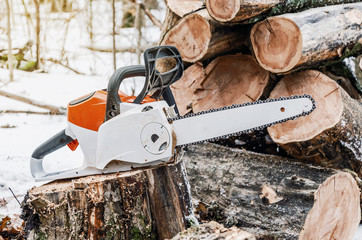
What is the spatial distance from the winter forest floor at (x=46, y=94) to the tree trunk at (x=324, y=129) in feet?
1.67

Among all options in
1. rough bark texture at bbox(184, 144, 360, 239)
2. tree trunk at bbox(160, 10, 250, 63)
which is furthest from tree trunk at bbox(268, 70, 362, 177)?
tree trunk at bbox(160, 10, 250, 63)

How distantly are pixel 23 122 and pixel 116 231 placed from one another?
104 inches

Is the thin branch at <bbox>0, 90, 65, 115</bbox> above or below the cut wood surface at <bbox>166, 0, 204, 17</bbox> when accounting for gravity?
below

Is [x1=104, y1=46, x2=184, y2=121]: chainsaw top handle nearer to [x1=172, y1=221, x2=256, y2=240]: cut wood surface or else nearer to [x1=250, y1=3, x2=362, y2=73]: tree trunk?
[x1=172, y1=221, x2=256, y2=240]: cut wood surface

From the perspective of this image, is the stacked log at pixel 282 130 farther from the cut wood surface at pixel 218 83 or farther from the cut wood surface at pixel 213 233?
the cut wood surface at pixel 213 233

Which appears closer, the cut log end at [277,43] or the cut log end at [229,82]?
the cut log end at [277,43]

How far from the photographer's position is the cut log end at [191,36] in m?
2.50

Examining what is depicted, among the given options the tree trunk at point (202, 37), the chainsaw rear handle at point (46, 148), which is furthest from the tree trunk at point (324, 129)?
the chainsaw rear handle at point (46, 148)

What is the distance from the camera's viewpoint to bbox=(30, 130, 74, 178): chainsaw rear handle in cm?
174

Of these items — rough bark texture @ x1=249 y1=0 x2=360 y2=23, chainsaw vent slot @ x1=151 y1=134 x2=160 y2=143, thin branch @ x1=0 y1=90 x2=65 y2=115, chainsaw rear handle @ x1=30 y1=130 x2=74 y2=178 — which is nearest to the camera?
chainsaw vent slot @ x1=151 y1=134 x2=160 y2=143

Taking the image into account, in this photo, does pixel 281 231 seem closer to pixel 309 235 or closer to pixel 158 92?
pixel 309 235

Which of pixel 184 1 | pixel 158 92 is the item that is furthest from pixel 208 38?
pixel 158 92

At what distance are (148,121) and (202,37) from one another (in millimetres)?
1203

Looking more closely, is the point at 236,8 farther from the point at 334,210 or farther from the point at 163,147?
the point at 334,210
